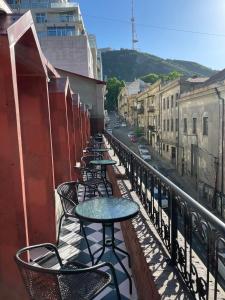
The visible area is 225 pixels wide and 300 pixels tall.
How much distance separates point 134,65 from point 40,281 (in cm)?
13258

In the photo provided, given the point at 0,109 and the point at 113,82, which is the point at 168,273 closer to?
the point at 0,109

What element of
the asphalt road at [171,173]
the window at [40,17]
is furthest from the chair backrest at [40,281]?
the window at [40,17]

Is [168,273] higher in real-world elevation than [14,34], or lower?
lower

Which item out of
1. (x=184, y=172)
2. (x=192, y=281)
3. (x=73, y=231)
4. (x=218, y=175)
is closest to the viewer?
(x=192, y=281)

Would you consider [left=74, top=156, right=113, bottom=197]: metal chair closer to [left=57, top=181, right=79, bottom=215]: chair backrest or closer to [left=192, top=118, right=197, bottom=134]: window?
[left=57, top=181, right=79, bottom=215]: chair backrest

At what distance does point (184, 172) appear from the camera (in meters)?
26.1

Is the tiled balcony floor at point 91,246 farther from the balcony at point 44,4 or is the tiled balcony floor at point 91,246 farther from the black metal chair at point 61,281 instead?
the balcony at point 44,4

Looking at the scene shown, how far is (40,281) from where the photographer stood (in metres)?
1.72

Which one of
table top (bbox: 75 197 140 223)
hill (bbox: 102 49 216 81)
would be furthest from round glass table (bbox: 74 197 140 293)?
hill (bbox: 102 49 216 81)

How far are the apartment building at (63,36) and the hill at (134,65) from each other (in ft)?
248

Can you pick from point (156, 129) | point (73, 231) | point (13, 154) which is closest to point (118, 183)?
point (73, 231)

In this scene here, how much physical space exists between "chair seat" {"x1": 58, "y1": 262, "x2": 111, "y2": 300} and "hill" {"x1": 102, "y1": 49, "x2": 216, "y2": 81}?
12720 centimetres

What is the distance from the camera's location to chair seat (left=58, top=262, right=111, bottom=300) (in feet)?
5.72

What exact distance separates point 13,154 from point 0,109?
0.39 metres
